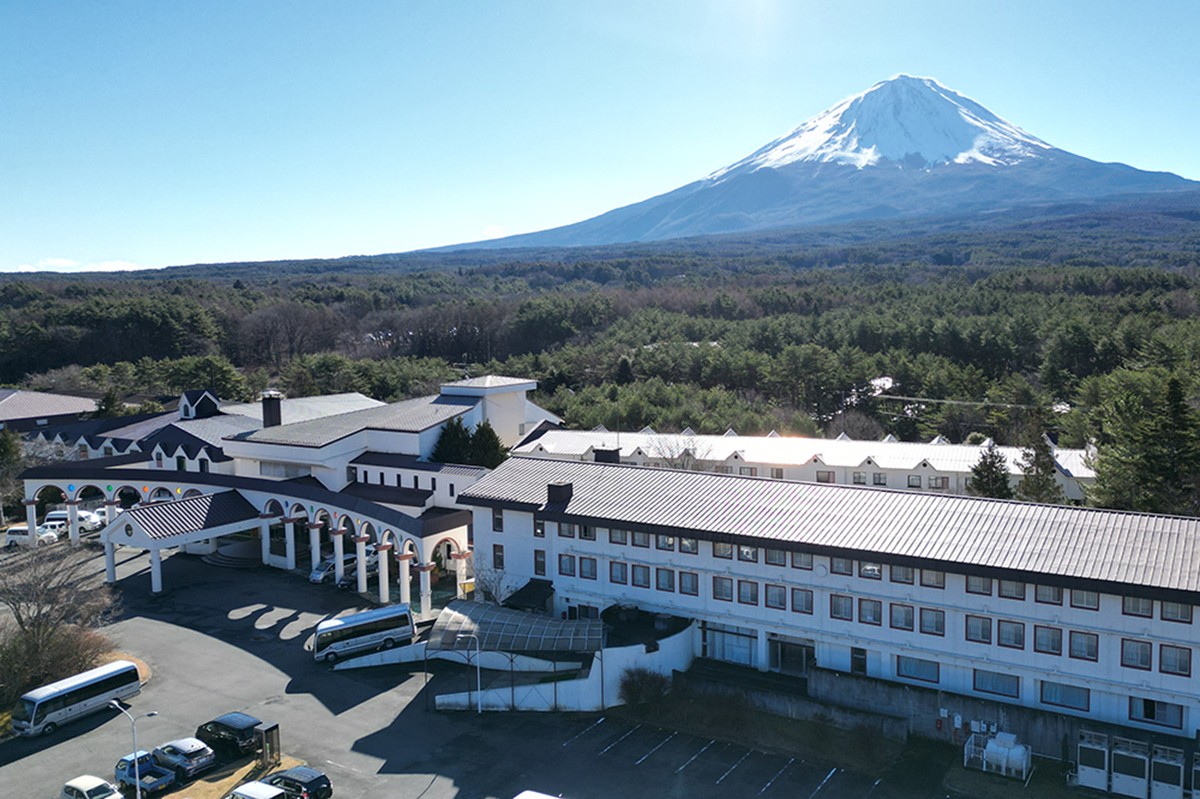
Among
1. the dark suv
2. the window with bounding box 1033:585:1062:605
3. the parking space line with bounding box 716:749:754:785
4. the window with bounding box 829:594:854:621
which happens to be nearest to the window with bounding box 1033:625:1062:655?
the window with bounding box 1033:585:1062:605

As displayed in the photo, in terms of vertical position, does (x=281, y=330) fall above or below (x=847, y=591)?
above

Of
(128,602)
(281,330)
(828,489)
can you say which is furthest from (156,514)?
(281,330)

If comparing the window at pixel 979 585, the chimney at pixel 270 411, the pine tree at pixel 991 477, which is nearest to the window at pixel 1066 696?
the window at pixel 979 585

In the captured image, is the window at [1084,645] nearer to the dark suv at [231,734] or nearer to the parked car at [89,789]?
the dark suv at [231,734]

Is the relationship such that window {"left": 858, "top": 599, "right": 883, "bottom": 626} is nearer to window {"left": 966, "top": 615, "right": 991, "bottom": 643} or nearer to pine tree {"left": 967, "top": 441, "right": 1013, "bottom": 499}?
window {"left": 966, "top": 615, "right": 991, "bottom": 643}

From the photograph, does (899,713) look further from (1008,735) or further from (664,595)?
(664,595)

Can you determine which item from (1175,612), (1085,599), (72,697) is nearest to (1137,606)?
(1175,612)
